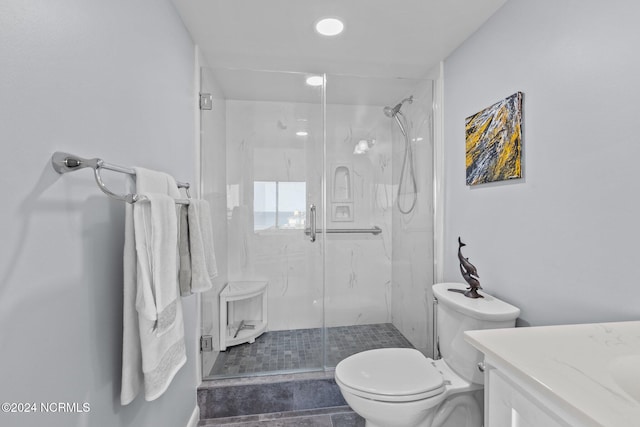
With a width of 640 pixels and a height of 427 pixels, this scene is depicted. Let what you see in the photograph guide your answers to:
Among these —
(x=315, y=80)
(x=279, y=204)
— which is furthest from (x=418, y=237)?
(x=315, y=80)

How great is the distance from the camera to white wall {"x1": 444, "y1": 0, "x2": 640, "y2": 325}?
96 cm

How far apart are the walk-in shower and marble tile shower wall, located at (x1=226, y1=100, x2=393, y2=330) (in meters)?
0.08

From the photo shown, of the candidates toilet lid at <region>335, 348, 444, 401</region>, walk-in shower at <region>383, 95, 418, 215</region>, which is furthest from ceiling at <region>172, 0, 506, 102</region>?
toilet lid at <region>335, 348, 444, 401</region>

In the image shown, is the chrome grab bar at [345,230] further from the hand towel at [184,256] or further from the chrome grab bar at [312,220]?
the hand towel at [184,256]

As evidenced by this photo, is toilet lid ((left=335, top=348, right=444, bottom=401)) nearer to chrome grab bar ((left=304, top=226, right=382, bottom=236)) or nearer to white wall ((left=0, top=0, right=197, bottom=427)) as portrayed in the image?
white wall ((left=0, top=0, right=197, bottom=427))

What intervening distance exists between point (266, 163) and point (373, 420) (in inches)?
71.3

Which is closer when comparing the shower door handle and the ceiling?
the ceiling

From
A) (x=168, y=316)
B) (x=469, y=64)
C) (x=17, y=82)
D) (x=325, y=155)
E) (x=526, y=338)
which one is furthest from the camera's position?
(x=325, y=155)

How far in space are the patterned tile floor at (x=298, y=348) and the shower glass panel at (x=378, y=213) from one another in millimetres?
11

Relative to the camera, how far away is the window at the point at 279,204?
2316 mm

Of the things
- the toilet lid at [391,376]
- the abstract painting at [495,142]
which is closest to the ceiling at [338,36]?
the abstract painting at [495,142]

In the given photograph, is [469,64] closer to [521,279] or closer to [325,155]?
[325,155]

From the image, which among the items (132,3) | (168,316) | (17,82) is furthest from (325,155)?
(17,82)

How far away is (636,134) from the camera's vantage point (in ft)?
3.00
